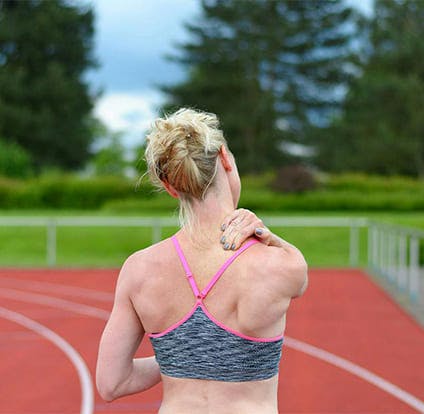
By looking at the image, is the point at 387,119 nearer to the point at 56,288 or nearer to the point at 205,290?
the point at 56,288

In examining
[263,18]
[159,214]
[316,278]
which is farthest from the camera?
[263,18]

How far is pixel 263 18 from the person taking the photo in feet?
137

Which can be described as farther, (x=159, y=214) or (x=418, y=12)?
(x=418, y=12)

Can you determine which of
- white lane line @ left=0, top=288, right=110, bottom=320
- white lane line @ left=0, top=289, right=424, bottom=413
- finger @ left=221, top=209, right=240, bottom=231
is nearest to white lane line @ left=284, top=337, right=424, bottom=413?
white lane line @ left=0, top=289, right=424, bottom=413

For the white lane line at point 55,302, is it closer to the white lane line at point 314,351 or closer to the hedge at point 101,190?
the white lane line at point 314,351

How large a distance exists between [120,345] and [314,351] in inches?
291

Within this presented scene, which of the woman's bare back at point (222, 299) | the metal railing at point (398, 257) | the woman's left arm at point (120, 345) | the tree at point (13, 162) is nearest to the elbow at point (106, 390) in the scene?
the woman's left arm at point (120, 345)

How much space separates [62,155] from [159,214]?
68.5ft

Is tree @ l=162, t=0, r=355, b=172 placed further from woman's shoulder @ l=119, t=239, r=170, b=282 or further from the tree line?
woman's shoulder @ l=119, t=239, r=170, b=282

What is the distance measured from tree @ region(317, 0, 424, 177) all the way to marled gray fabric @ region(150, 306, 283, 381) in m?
42.6

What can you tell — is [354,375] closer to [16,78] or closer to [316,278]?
[316,278]

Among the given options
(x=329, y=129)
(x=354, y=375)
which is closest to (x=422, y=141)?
(x=329, y=129)

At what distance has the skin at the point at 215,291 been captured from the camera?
1844 millimetres

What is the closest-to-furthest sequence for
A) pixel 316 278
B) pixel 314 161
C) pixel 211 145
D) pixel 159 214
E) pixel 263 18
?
pixel 211 145, pixel 316 278, pixel 159 214, pixel 263 18, pixel 314 161
